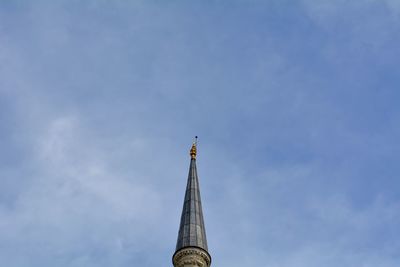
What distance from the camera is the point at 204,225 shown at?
159 ft

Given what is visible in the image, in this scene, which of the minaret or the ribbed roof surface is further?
the ribbed roof surface

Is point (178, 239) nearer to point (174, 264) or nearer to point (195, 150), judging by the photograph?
point (174, 264)

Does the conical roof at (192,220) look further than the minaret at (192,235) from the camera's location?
Yes

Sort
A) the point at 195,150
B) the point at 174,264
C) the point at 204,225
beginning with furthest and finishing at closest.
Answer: the point at 195,150
the point at 204,225
the point at 174,264

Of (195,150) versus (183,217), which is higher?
(195,150)

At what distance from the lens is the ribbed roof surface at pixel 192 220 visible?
4600 cm

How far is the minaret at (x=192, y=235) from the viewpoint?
45.0 m

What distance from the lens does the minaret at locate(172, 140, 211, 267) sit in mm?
45031

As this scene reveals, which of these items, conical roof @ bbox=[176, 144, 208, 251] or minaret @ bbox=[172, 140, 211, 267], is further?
conical roof @ bbox=[176, 144, 208, 251]

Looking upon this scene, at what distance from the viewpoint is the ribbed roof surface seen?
151 ft

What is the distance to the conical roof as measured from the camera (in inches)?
1811

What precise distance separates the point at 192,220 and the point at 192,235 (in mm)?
1672

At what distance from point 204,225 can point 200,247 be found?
10.4 ft

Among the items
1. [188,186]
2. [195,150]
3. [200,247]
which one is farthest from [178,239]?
[195,150]
